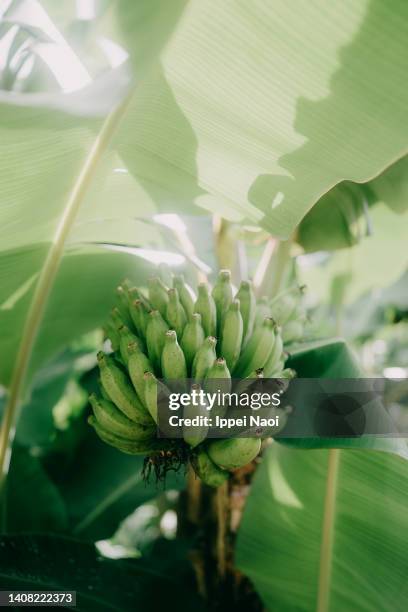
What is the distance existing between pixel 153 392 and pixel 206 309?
0.18 m

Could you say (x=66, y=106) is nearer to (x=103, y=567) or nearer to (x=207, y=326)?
(x=207, y=326)

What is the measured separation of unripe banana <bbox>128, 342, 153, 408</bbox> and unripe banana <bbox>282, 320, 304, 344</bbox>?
1.13 feet

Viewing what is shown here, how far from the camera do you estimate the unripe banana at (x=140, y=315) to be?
93 centimetres

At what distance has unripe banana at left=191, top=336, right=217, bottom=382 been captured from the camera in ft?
2.74

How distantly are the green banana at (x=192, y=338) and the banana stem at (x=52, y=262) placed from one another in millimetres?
313

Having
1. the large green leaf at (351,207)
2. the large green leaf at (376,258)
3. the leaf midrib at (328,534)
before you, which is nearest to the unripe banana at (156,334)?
the leaf midrib at (328,534)

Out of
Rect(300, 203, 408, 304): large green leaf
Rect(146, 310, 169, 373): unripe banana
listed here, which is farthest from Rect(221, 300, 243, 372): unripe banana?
Rect(300, 203, 408, 304): large green leaf

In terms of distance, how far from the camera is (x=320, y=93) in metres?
0.74

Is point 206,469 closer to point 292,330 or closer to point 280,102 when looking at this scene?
point 292,330

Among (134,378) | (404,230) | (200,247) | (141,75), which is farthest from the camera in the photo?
(404,230)

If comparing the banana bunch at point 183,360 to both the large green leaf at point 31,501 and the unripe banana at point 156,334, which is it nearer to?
the unripe banana at point 156,334

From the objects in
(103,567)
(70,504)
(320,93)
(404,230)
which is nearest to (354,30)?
(320,93)

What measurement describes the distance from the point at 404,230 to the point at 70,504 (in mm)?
1262

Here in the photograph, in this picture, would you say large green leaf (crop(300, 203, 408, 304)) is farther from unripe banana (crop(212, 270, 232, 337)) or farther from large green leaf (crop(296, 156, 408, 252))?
unripe banana (crop(212, 270, 232, 337))
